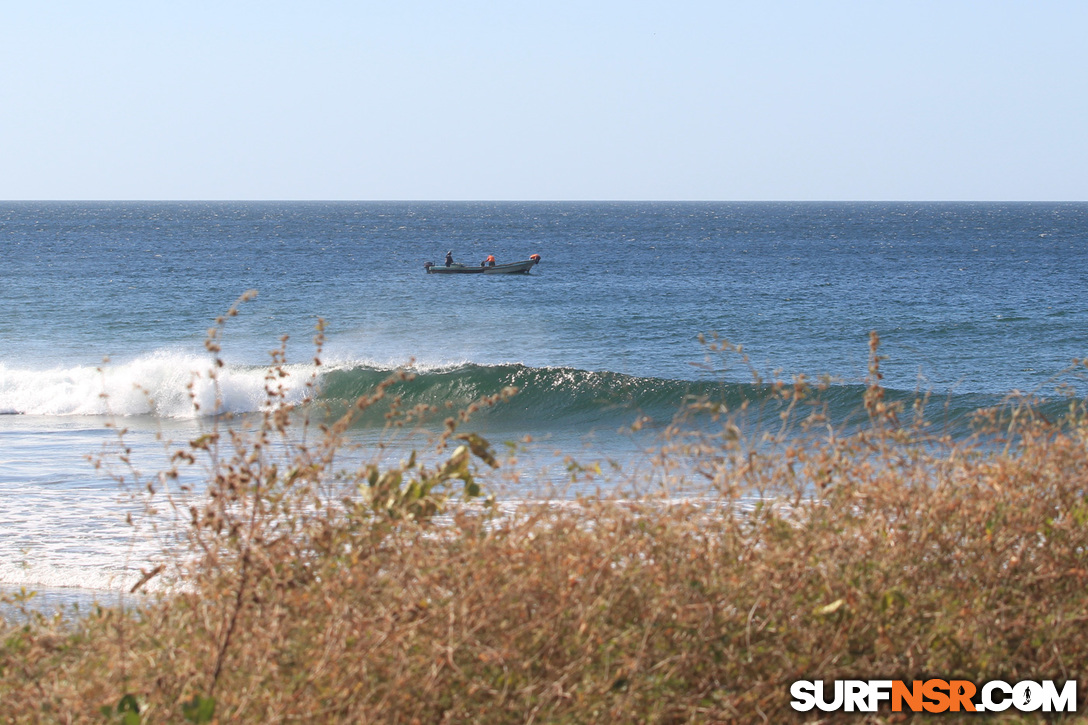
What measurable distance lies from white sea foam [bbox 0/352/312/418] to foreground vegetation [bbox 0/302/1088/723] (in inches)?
548

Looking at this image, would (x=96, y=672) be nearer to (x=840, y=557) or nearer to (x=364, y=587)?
(x=364, y=587)

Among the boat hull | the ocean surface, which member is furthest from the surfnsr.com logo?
the boat hull

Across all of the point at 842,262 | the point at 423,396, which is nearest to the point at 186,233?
the point at 842,262

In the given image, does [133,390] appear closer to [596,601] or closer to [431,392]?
[431,392]

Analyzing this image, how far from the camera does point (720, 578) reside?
392 cm

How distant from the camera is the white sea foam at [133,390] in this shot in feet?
59.8

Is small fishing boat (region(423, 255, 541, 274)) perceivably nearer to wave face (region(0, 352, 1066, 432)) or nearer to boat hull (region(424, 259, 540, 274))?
boat hull (region(424, 259, 540, 274))

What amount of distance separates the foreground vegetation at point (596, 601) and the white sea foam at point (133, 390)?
45.7 ft

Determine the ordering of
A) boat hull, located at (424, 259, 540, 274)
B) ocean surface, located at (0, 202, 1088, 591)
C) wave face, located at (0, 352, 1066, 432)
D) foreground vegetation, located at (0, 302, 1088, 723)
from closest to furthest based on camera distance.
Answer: foreground vegetation, located at (0, 302, 1088, 723) → ocean surface, located at (0, 202, 1088, 591) → wave face, located at (0, 352, 1066, 432) → boat hull, located at (424, 259, 540, 274)

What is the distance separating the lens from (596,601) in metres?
3.67

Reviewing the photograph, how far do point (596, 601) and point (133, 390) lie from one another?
57.0 ft

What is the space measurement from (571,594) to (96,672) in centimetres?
166

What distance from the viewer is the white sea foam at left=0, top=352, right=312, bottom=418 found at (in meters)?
18.2

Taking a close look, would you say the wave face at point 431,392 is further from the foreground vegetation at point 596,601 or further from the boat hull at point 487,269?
the boat hull at point 487,269
